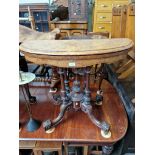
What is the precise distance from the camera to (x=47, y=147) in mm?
1266

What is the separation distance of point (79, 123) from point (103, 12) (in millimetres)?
2084

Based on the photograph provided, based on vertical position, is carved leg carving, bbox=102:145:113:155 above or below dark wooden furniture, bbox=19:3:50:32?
below

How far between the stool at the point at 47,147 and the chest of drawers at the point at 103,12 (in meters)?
2.20

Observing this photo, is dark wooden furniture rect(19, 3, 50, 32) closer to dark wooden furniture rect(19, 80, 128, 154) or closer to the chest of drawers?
the chest of drawers

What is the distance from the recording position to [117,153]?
1.44 m

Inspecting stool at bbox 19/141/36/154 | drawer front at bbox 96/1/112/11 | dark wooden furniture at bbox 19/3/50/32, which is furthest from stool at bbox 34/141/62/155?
drawer front at bbox 96/1/112/11

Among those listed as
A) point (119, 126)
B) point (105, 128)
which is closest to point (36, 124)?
point (105, 128)

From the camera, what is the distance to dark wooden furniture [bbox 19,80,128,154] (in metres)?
1.28

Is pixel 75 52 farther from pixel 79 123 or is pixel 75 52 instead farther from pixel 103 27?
pixel 103 27

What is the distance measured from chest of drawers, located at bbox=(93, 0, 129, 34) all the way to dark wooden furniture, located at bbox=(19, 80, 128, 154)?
150 centimetres

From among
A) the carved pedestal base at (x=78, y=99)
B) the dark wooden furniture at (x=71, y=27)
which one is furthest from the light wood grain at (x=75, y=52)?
the dark wooden furniture at (x=71, y=27)

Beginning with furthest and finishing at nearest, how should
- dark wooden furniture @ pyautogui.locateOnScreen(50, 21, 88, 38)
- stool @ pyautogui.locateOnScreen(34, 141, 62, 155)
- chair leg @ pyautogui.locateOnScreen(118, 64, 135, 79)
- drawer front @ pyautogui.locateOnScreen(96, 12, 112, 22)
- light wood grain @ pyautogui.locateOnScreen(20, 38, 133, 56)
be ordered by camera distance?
drawer front @ pyautogui.locateOnScreen(96, 12, 112, 22), dark wooden furniture @ pyautogui.locateOnScreen(50, 21, 88, 38), chair leg @ pyautogui.locateOnScreen(118, 64, 135, 79), stool @ pyautogui.locateOnScreen(34, 141, 62, 155), light wood grain @ pyautogui.locateOnScreen(20, 38, 133, 56)

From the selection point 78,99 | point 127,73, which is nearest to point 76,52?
point 78,99
